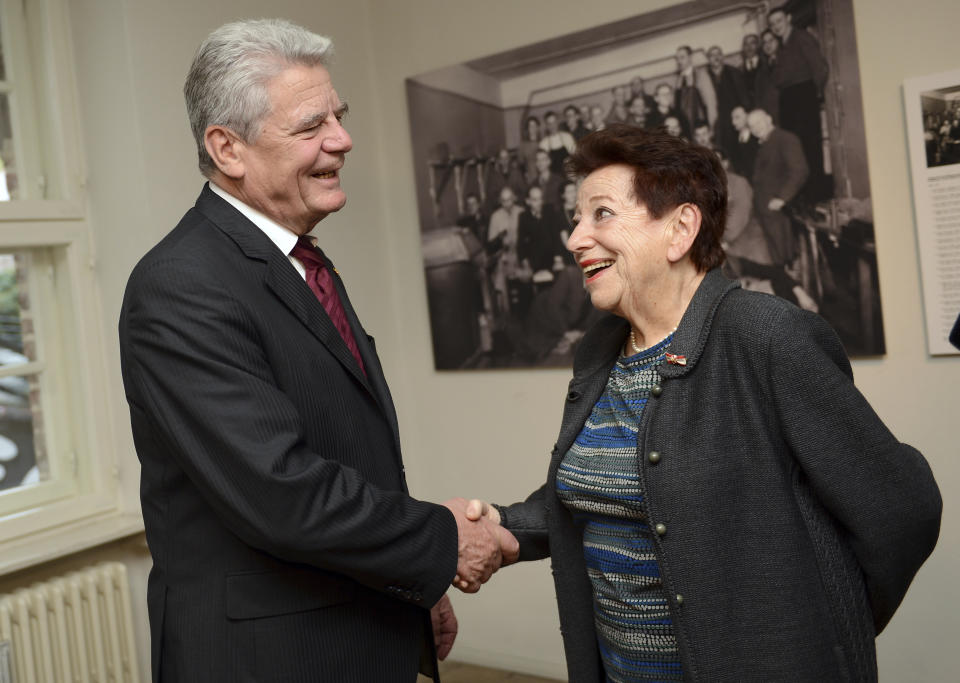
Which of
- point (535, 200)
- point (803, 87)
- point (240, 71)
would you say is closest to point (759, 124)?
point (803, 87)

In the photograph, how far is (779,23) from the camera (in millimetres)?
2951

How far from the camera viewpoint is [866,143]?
286cm

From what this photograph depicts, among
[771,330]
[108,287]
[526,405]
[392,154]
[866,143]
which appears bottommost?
[526,405]

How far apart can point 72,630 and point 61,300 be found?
43.3 inches

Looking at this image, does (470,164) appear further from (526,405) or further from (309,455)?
(309,455)

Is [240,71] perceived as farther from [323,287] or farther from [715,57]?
[715,57]

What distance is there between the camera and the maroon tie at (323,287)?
1791 mm

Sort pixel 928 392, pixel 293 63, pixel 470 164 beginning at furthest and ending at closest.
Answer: pixel 470 164 < pixel 928 392 < pixel 293 63

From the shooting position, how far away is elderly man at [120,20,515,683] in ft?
4.83

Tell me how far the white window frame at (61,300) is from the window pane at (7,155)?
0.02 m

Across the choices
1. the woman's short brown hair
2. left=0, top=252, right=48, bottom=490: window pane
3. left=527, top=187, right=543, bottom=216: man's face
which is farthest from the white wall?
the woman's short brown hair

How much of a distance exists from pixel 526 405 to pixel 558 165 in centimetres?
98

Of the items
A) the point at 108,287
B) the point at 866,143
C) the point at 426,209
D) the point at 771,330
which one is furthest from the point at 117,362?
the point at 866,143

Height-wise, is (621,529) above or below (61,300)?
below
